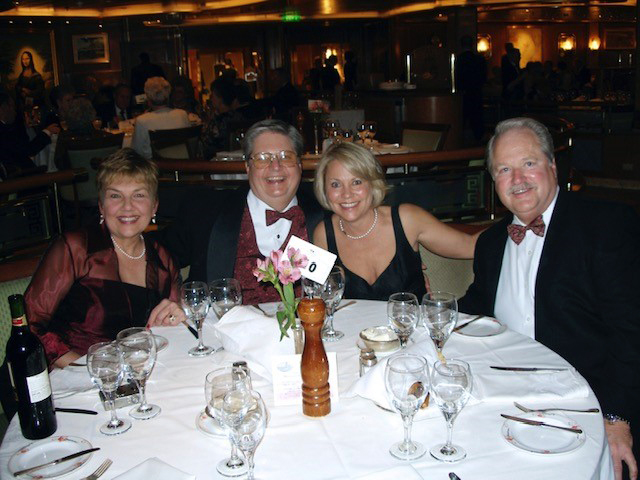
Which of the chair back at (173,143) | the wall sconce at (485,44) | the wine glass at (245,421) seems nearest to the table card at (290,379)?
the wine glass at (245,421)

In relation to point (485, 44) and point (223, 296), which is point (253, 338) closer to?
point (223, 296)

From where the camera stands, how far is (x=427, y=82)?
12289mm

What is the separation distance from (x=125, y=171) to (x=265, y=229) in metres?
0.74

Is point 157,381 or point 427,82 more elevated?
point 427,82

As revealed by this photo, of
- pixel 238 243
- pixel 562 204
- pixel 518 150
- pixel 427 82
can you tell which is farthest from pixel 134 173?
pixel 427 82

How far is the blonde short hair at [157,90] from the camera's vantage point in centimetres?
758

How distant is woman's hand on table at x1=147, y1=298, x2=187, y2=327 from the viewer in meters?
2.40

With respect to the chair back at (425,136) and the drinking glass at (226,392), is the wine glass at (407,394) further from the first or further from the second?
the chair back at (425,136)

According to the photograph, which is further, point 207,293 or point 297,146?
point 297,146

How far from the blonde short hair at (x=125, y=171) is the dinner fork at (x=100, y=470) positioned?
1.36m

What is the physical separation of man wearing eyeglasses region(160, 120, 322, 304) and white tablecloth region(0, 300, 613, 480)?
1133 millimetres

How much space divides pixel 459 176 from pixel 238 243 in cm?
183

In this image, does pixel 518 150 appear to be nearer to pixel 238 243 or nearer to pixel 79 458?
pixel 238 243

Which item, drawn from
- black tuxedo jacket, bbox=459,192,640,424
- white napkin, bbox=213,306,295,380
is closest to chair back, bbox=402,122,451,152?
black tuxedo jacket, bbox=459,192,640,424
